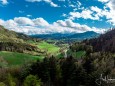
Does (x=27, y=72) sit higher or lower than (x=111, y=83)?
lower

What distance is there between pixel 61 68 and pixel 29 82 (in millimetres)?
31528

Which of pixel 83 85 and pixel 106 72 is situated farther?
pixel 106 72

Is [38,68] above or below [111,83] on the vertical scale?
below

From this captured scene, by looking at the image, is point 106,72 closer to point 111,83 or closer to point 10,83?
point 10,83

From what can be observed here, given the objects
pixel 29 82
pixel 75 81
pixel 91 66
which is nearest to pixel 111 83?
pixel 29 82

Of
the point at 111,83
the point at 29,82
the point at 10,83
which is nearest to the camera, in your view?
the point at 111,83

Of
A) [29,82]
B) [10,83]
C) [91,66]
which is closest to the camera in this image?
[29,82]

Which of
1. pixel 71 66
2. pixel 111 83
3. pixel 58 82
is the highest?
pixel 111 83

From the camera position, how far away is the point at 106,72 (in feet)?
427

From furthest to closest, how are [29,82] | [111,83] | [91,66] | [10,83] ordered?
1. [91,66]
2. [10,83]
3. [29,82]
4. [111,83]

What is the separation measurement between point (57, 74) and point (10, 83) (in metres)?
27.6

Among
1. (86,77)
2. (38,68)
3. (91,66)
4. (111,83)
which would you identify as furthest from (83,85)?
(111,83)

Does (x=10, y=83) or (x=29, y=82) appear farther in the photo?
(x=10, y=83)

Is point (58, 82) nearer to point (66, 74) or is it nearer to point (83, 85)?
point (66, 74)
